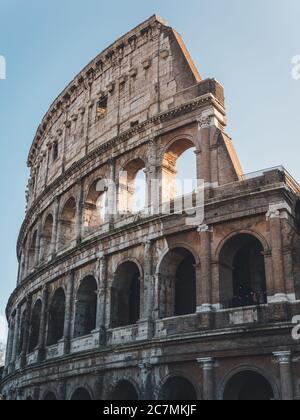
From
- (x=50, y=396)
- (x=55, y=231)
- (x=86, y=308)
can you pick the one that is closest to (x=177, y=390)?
(x=86, y=308)

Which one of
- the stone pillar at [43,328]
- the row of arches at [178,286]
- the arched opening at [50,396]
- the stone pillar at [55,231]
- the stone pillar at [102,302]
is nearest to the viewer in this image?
the row of arches at [178,286]

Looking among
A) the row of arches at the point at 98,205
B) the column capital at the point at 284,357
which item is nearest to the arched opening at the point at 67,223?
the row of arches at the point at 98,205

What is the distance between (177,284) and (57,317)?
6637 millimetres

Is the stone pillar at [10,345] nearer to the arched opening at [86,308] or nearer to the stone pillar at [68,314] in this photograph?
the stone pillar at [68,314]

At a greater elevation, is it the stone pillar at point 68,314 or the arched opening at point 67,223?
the arched opening at point 67,223

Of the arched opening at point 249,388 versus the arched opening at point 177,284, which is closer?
the arched opening at point 249,388

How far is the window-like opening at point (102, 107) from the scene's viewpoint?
23.8 m

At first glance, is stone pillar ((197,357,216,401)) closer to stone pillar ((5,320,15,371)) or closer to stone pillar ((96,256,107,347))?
stone pillar ((96,256,107,347))

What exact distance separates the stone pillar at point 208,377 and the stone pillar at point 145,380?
1860 mm

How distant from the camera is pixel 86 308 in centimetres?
2088

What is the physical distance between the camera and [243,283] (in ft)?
57.2

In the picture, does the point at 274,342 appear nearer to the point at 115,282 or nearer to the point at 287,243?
the point at 287,243

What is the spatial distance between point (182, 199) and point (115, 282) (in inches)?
151
